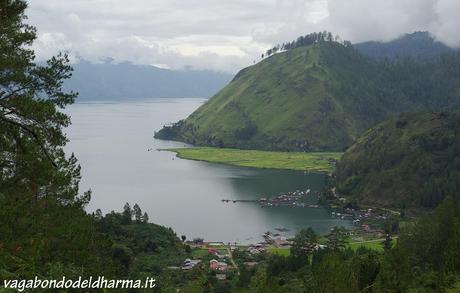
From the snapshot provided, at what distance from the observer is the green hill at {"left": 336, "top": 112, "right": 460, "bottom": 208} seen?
143125 millimetres

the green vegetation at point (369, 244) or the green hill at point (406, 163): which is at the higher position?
the green hill at point (406, 163)

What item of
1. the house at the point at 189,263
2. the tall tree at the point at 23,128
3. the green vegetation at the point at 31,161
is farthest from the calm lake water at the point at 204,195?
the tall tree at the point at 23,128

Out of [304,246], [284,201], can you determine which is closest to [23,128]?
[304,246]

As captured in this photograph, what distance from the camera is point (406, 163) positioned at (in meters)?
160

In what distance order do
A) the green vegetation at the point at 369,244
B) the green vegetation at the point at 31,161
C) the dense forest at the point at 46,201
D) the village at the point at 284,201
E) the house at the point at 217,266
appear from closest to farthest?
the green vegetation at the point at 31,161
the dense forest at the point at 46,201
the house at the point at 217,266
the green vegetation at the point at 369,244
the village at the point at 284,201

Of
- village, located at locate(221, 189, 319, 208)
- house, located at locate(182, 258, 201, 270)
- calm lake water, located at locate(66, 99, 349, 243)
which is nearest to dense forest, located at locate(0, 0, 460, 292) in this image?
house, located at locate(182, 258, 201, 270)

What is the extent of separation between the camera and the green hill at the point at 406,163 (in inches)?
5635

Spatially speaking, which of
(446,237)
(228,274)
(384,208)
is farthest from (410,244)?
(384,208)

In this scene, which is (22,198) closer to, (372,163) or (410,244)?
(410,244)

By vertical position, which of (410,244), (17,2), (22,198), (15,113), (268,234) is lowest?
(268,234)

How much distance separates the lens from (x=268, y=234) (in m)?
106

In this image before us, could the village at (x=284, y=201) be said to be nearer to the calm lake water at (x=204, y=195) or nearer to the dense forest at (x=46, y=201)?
the calm lake water at (x=204, y=195)

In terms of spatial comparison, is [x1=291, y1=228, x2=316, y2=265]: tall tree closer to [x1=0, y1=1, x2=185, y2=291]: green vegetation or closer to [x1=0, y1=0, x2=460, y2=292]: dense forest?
[x1=0, y1=0, x2=460, y2=292]: dense forest

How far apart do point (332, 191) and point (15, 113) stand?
14290cm
